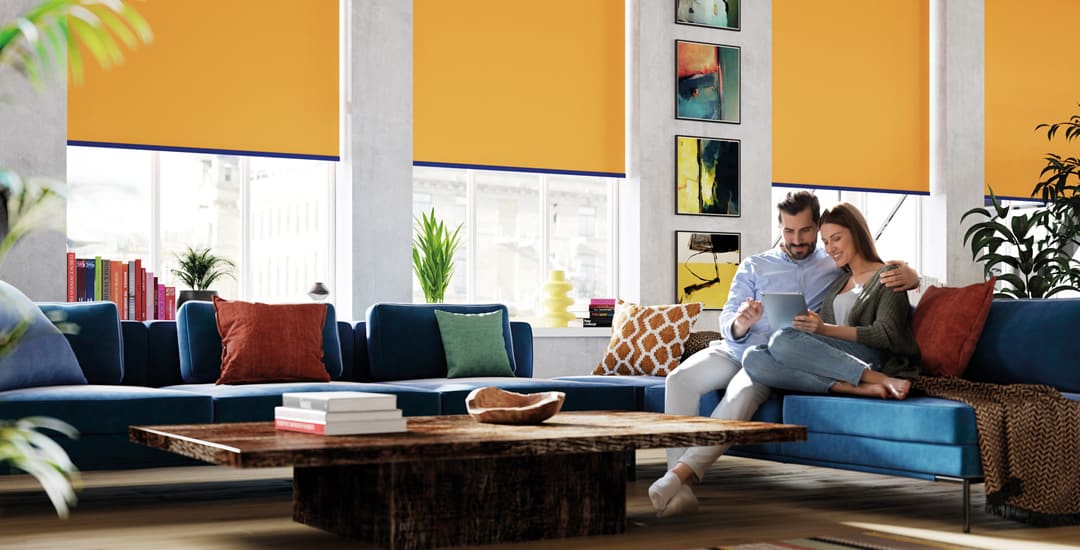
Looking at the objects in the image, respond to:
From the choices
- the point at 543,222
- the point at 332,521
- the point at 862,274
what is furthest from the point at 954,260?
the point at 332,521

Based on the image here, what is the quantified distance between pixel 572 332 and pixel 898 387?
3298 mm

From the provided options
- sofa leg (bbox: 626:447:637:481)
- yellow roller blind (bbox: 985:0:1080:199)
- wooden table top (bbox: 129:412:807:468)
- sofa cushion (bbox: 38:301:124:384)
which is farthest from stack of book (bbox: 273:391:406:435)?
yellow roller blind (bbox: 985:0:1080:199)

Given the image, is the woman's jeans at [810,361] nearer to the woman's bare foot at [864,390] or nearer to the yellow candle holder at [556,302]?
the woman's bare foot at [864,390]

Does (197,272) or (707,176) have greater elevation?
(707,176)

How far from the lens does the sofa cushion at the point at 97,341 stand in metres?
4.65

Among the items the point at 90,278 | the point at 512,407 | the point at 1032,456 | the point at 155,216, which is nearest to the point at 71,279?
the point at 90,278

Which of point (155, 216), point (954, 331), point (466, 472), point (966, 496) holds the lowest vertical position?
point (966, 496)

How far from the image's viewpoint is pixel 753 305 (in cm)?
411

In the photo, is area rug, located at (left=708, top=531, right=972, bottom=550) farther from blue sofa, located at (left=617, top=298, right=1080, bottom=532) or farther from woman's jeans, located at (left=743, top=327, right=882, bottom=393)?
woman's jeans, located at (left=743, top=327, right=882, bottom=393)

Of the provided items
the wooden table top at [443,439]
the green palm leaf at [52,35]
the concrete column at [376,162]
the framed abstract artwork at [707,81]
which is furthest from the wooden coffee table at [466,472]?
the framed abstract artwork at [707,81]

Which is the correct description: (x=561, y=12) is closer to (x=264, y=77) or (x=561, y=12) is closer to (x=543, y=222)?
(x=543, y=222)

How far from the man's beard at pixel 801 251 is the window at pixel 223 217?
3.16m

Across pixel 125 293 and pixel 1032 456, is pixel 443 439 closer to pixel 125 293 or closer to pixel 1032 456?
pixel 1032 456

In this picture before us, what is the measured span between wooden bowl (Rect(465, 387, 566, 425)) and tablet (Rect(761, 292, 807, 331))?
2.94ft
